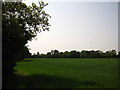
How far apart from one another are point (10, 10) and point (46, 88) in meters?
13.1

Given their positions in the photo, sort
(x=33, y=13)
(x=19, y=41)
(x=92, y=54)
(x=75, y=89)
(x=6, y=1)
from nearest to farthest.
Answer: (x=75, y=89), (x=19, y=41), (x=6, y=1), (x=33, y=13), (x=92, y=54)

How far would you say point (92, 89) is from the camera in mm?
10211

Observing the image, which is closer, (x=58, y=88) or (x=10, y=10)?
(x=58, y=88)

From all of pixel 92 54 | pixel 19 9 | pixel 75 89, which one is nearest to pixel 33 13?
pixel 19 9

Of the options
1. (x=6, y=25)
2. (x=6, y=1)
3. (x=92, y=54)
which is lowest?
(x=92, y=54)

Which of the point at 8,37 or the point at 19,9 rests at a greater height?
the point at 19,9

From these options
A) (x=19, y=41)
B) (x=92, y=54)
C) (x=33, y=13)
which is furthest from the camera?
(x=92, y=54)

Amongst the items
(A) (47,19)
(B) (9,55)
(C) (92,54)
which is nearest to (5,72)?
(B) (9,55)

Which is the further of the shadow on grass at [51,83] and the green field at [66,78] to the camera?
the green field at [66,78]

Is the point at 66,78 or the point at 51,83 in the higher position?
the point at 51,83

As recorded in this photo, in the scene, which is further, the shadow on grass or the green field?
the green field

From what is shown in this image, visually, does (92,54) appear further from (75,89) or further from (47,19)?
(75,89)

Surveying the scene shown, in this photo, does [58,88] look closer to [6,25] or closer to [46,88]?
[46,88]

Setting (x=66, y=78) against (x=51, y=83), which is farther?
(x=66, y=78)
